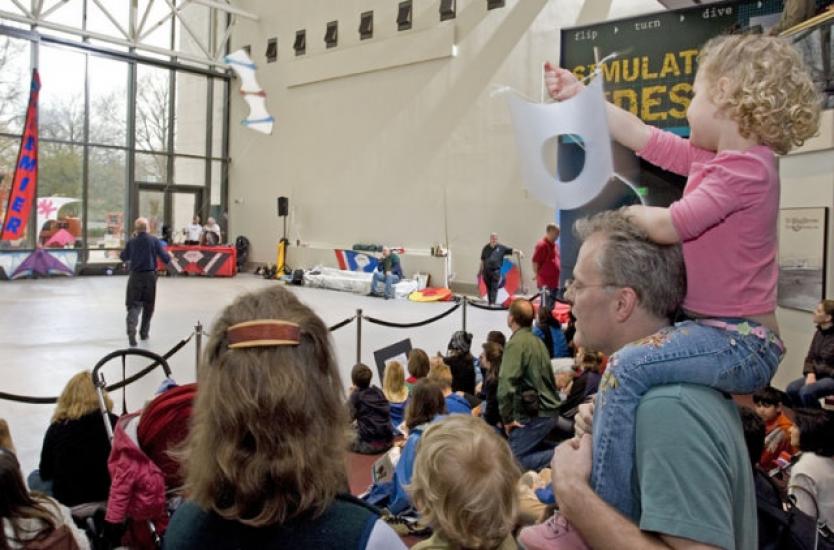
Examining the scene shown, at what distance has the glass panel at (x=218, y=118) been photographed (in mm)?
23375

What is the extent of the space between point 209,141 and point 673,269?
77.6ft

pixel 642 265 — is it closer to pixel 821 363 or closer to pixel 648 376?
pixel 648 376

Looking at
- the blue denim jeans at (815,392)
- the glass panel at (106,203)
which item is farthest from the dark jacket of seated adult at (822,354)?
the glass panel at (106,203)

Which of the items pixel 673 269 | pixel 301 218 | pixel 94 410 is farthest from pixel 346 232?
pixel 673 269

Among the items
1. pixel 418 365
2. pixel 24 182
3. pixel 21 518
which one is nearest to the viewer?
pixel 21 518

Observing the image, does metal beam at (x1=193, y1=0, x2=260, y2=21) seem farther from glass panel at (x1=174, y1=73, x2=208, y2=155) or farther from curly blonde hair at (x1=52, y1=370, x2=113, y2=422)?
curly blonde hair at (x1=52, y1=370, x2=113, y2=422)

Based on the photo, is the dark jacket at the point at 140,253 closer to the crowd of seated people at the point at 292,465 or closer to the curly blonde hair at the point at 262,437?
the crowd of seated people at the point at 292,465

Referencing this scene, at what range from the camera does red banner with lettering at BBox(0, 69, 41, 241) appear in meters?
9.52

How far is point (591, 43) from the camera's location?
803 cm

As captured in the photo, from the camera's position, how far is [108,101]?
20.6 m

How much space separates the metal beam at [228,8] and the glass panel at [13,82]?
5.10 m

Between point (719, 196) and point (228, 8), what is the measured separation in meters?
22.7

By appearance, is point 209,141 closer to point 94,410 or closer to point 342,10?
point 342,10

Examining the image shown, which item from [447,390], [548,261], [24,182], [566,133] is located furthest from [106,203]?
[566,133]
